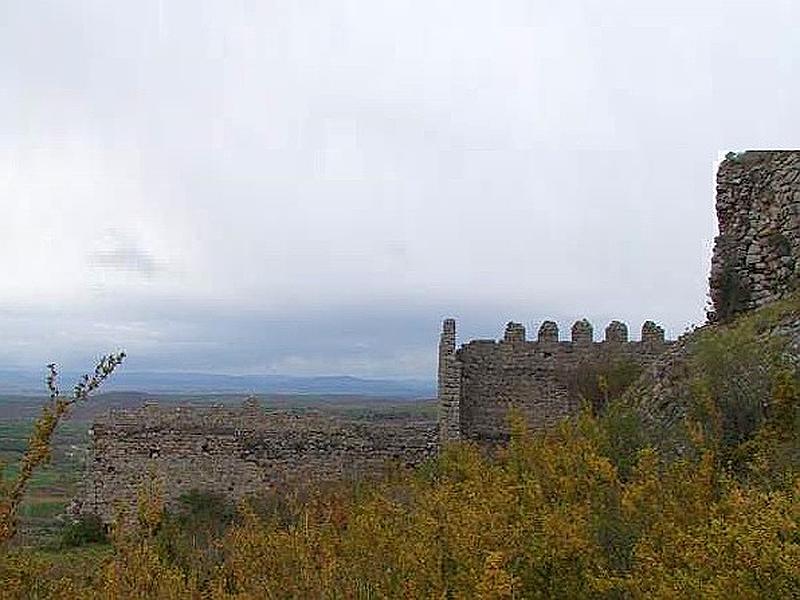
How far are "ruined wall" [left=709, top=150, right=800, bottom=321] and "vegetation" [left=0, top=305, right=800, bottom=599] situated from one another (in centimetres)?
527

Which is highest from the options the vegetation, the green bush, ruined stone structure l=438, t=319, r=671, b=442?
ruined stone structure l=438, t=319, r=671, b=442

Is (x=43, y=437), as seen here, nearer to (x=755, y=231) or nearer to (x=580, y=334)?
(x=755, y=231)

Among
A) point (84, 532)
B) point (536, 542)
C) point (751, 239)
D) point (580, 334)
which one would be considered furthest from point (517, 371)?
point (536, 542)

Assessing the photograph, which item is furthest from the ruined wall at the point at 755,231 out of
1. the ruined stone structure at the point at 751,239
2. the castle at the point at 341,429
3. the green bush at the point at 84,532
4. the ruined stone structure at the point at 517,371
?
the green bush at the point at 84,532

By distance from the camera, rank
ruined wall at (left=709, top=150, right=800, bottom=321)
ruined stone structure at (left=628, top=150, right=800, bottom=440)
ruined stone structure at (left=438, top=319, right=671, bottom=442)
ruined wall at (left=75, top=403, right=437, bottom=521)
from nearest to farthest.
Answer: ruined stone structure at (left=628, top=150, right=800, bottom=440) < ruined wall at (left=709, top=150, right=800, bottom=321) < ruined wall at (left=75, top=403, right=437, bottom=521) < ruined stone structure at (left=438, top=319, right=671, bottom=442)

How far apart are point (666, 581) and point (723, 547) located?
0.30 meters

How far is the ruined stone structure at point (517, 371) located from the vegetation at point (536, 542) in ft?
38.4

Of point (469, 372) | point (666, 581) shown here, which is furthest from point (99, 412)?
point (666, 581)

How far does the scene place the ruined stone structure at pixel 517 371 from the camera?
1898 centimetres

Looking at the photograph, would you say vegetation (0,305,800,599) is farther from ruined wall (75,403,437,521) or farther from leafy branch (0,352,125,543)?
ruined wall (75,403,437,521)

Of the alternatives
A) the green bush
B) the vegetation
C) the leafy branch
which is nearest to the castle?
the green bush

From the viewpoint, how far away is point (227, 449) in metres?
18.3

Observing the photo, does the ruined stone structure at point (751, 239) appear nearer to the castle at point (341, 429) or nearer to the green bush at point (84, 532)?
the castle at point (341, 429)

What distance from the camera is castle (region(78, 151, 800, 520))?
18.2m
